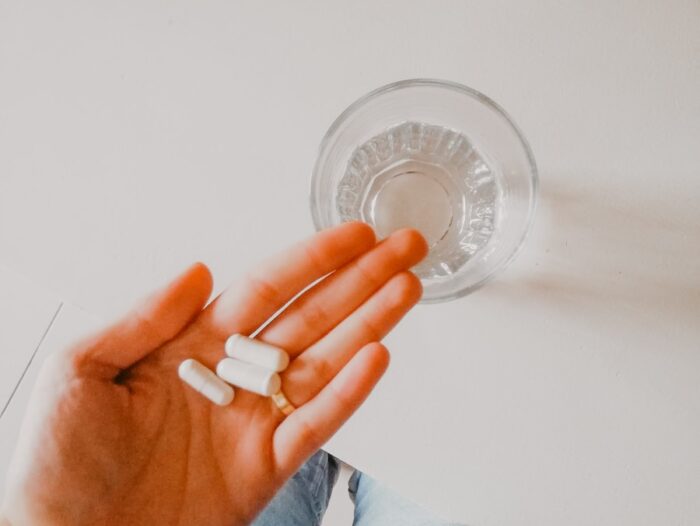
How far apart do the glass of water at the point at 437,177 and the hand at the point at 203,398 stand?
0.05m

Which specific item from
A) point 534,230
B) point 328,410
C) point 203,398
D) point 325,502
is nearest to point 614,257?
point 534,230

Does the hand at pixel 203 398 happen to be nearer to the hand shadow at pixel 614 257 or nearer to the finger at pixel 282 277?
the finger at pixel 282 277

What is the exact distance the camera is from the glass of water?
22.7 inches

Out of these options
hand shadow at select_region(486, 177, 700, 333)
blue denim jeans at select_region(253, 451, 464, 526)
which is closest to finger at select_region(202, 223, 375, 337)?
hand shadow at select_region(486, 177, 700, 333)

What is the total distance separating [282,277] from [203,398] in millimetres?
140

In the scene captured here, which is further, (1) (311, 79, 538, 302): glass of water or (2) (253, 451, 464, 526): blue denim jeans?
(2) (253, 451, 464, 526): blue denim jeans

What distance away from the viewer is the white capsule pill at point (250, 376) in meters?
0.56

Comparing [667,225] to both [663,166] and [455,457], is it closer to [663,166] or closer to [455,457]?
[663,166]

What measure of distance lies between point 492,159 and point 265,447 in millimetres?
344

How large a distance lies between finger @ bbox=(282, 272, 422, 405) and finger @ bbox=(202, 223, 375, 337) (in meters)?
0.05

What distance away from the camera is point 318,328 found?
0.58m

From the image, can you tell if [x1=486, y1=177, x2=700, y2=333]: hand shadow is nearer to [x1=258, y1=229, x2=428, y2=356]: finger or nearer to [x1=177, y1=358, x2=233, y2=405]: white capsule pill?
[x1=258, y1=229, x2=428, y2=356]: finger

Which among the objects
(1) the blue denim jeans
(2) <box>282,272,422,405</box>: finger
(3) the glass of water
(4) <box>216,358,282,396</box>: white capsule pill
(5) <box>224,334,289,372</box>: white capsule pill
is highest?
(3) the glass of water

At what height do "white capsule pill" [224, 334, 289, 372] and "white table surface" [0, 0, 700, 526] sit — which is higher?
"white table surface" [0, 0, 700, 526]
